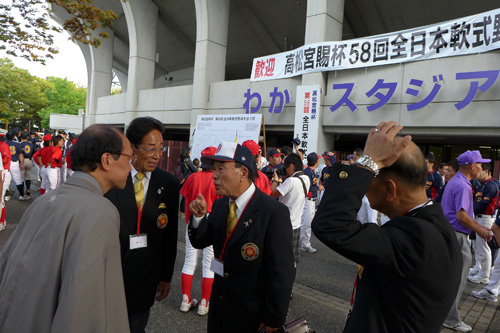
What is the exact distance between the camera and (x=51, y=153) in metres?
10.1

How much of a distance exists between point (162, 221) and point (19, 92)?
5660 cm

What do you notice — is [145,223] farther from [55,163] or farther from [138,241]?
[55,163]

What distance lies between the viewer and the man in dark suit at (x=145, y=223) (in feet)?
8.42

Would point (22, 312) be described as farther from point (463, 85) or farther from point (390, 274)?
point (463, 85)

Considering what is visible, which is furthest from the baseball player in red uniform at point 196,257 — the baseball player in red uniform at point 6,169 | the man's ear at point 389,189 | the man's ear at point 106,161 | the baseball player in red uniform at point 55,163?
the baseball player in red uniform at point 55,163

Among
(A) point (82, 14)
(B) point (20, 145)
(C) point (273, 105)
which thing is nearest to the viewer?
(A) point (82, 14)

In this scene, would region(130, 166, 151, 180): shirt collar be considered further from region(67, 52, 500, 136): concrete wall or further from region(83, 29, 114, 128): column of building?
region(83, 29, 114, 128): column of building

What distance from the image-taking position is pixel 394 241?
134 centimetres

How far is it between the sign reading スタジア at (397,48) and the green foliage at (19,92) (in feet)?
149

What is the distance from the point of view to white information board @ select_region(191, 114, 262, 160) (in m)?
11.9

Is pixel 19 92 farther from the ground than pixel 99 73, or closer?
farther from the ground

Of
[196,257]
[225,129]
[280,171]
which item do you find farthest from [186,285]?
[225,129]

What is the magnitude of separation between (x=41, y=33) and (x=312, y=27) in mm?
8706

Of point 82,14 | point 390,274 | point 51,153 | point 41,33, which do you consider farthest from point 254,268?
point 51,153
